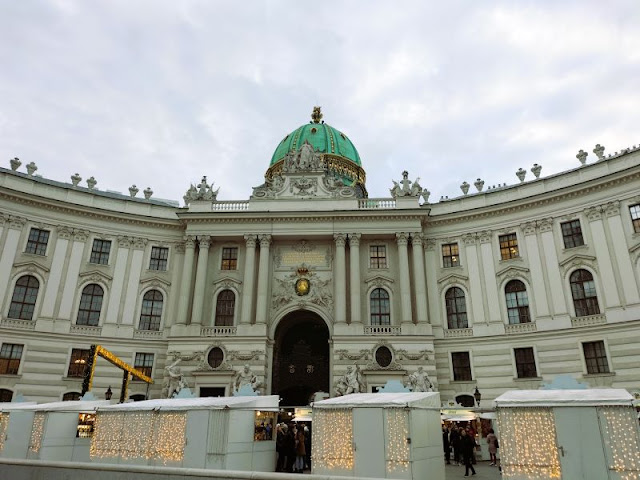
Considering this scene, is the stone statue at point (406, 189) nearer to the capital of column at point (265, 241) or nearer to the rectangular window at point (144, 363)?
the capital of column at point (265, 241)

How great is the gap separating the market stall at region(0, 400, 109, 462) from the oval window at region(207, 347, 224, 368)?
14.3m

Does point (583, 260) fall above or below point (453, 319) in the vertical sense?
above

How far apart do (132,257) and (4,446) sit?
19.9 m

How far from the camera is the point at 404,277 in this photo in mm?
35750

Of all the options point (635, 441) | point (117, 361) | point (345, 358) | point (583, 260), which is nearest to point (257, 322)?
point (345, 358)

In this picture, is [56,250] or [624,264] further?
[56,250]

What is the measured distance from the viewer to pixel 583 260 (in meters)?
31.8

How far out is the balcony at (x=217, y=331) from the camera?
114 feet

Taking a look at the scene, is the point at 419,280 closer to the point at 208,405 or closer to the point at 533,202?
the point at 533,202

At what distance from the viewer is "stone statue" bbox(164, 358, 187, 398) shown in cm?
3212

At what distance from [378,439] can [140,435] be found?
8875 mm

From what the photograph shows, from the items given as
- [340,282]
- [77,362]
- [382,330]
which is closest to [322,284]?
[340,282]

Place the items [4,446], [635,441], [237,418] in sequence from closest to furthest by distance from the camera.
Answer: [635,441], [237,418], [4,446]

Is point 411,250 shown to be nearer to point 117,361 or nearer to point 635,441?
point 117,361
